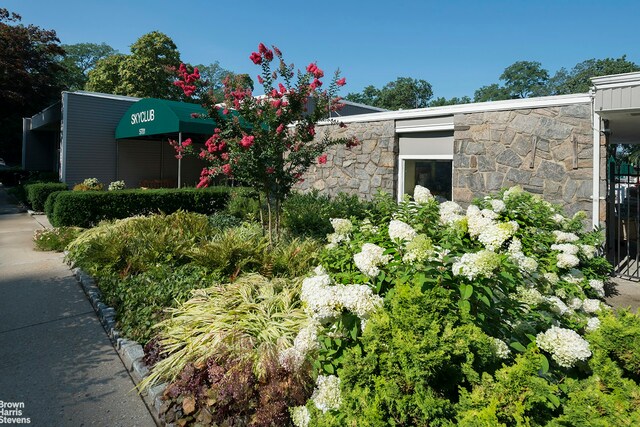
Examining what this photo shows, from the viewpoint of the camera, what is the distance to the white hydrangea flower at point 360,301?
6.49ft

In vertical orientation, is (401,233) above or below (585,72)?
below

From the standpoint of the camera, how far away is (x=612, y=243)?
667 centimetres

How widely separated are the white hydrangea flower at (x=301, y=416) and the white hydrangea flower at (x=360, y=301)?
0.62 metres

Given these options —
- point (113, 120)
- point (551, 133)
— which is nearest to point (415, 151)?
point (551, 133)

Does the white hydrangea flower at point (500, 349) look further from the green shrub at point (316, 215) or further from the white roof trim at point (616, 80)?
the white roof trim at point (616, 80)

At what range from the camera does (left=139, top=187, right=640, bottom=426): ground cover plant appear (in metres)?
1.63

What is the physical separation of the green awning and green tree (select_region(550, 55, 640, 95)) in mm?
53161

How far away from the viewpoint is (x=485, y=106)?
652cm

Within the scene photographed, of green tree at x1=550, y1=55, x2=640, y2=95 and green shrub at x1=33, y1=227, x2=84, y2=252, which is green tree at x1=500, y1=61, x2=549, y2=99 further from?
green shrub at x1=33, y1=227, x2=84, y2=252

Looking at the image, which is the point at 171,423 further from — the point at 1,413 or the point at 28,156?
the point at 28,156

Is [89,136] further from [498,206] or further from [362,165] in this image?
[498,206]

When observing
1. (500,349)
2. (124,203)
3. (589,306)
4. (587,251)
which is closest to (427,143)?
(587,251)

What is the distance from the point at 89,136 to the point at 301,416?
15.1 m
